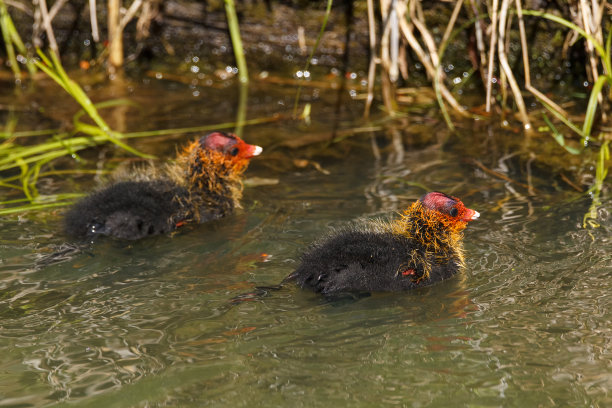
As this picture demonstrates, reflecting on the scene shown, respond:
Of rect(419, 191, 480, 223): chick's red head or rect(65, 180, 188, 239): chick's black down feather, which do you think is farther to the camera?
rect(65, 180, 188, 239): chick's black down feather

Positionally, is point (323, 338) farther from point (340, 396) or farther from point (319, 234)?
point (319, 234)

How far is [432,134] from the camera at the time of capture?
7.14 m

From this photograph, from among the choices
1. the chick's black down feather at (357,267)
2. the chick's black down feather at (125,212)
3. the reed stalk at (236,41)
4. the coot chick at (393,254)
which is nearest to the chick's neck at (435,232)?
the coot chick at (393,254)

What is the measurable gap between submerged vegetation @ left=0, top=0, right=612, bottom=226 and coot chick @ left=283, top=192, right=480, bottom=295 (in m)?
1.19

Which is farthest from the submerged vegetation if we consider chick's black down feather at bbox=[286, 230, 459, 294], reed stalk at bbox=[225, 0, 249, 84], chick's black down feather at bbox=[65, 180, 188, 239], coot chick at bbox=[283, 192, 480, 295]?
chick's black down feather at bbox=[286, 230, 459, 294]

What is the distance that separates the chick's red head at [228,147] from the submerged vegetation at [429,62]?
0.88m

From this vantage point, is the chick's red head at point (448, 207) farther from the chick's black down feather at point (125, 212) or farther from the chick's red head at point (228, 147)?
the chick's black down feather at point (125, 212)

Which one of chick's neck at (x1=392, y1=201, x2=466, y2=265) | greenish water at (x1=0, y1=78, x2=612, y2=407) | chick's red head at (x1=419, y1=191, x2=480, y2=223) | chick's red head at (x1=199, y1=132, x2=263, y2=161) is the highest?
chick's red head at (x1=199, y1=132, x2=263, y2=161)

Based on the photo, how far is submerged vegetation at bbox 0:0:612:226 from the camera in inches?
242

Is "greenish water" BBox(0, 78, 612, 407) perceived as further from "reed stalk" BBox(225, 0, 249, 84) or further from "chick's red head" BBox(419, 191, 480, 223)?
"reed stalk" BBox(225, 0, 249, 84)

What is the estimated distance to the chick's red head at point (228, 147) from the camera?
18.3ft

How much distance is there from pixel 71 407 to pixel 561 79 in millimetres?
6667

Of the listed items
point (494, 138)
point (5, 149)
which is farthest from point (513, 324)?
point (5, 149)

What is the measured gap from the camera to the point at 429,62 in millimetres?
7453
